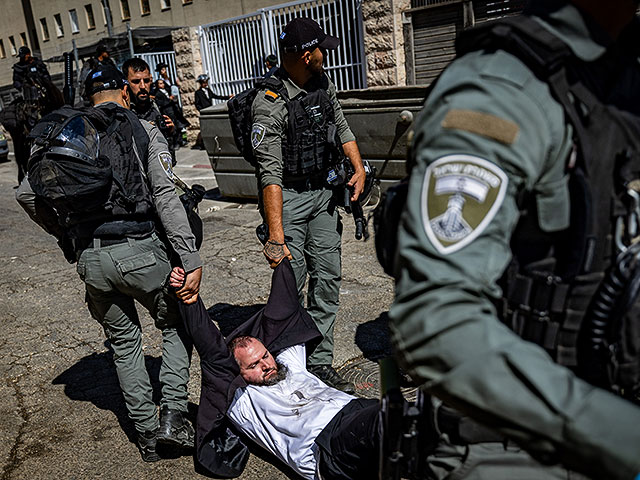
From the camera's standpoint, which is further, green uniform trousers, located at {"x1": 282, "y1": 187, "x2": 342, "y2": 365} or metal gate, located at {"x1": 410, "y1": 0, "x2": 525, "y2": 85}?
metal gate, located at {"x1": 410, "y1": 0, "x2": 525, "y2": 85}

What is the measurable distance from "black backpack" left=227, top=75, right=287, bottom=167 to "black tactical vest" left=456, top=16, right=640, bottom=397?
8.30 ft

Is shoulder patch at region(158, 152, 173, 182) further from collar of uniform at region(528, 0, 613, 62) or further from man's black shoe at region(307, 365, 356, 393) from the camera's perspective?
collar of uniform at region(528, 0, 613, 62)

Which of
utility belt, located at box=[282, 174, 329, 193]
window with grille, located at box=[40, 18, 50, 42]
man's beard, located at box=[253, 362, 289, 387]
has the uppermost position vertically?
window with grille, located at box=[40, 18, 50, 42]

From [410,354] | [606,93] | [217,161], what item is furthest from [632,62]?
[217,161]

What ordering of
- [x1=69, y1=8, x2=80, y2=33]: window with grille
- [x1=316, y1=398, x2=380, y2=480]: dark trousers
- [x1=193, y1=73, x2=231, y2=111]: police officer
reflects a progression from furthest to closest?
1. [x1=69, y1=8, x2=80, y2=33]: window with grille
2. [x1=193, y1=73, x2=231, y2=111]: police officer
3. [x1=316, y1=398, x2=380, y2=480]: dark trousers

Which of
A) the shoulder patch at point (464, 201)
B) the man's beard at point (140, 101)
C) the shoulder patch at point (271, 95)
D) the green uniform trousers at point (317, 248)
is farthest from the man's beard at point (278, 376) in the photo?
the man's beard at point (140, 101)

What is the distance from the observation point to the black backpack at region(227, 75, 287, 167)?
368cm

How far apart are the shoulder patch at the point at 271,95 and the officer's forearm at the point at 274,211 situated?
516 mm

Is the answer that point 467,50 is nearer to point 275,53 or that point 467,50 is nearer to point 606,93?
point 606,93

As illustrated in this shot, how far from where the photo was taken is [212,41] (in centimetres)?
1391

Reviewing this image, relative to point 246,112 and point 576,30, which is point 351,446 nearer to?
point 576,30

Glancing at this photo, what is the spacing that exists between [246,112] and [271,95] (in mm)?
247

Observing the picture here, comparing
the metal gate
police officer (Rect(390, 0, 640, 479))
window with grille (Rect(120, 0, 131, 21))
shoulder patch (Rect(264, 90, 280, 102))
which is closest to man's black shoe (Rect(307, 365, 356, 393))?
shoulder patch (Rect(264, 90, 280, 102))

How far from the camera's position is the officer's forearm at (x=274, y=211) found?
3.53 m
